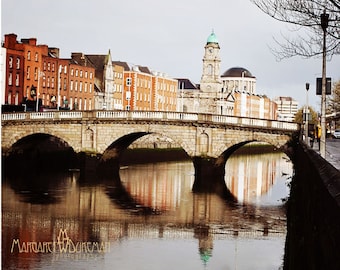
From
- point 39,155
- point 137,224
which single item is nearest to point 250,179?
Answer: point 39,155

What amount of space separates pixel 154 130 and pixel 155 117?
3.01ft

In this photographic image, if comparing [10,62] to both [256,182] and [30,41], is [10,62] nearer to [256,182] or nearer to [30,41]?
[30,41]

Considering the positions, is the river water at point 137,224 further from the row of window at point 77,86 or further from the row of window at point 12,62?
the row of window at point 77,86

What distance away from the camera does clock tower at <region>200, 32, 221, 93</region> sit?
103688mm

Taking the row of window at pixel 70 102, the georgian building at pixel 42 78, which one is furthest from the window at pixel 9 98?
the row of window at pixel 70 102

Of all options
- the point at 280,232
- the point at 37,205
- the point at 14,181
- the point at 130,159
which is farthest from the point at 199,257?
the point at 130,159

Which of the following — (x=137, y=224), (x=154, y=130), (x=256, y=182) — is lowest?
(x=137, y=224)

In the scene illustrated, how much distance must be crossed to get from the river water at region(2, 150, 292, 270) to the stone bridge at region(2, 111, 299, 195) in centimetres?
244

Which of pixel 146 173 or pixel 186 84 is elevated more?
pixel 186 84

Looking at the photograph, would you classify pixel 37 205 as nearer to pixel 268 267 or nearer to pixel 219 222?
pixel 219 222

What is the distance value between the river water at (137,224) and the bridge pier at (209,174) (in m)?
0.76

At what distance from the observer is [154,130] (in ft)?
159

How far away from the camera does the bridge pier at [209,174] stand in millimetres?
43434

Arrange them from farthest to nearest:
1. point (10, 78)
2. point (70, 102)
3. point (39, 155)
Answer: point (70, 102)
point (10, 78)
point (39, 155)
